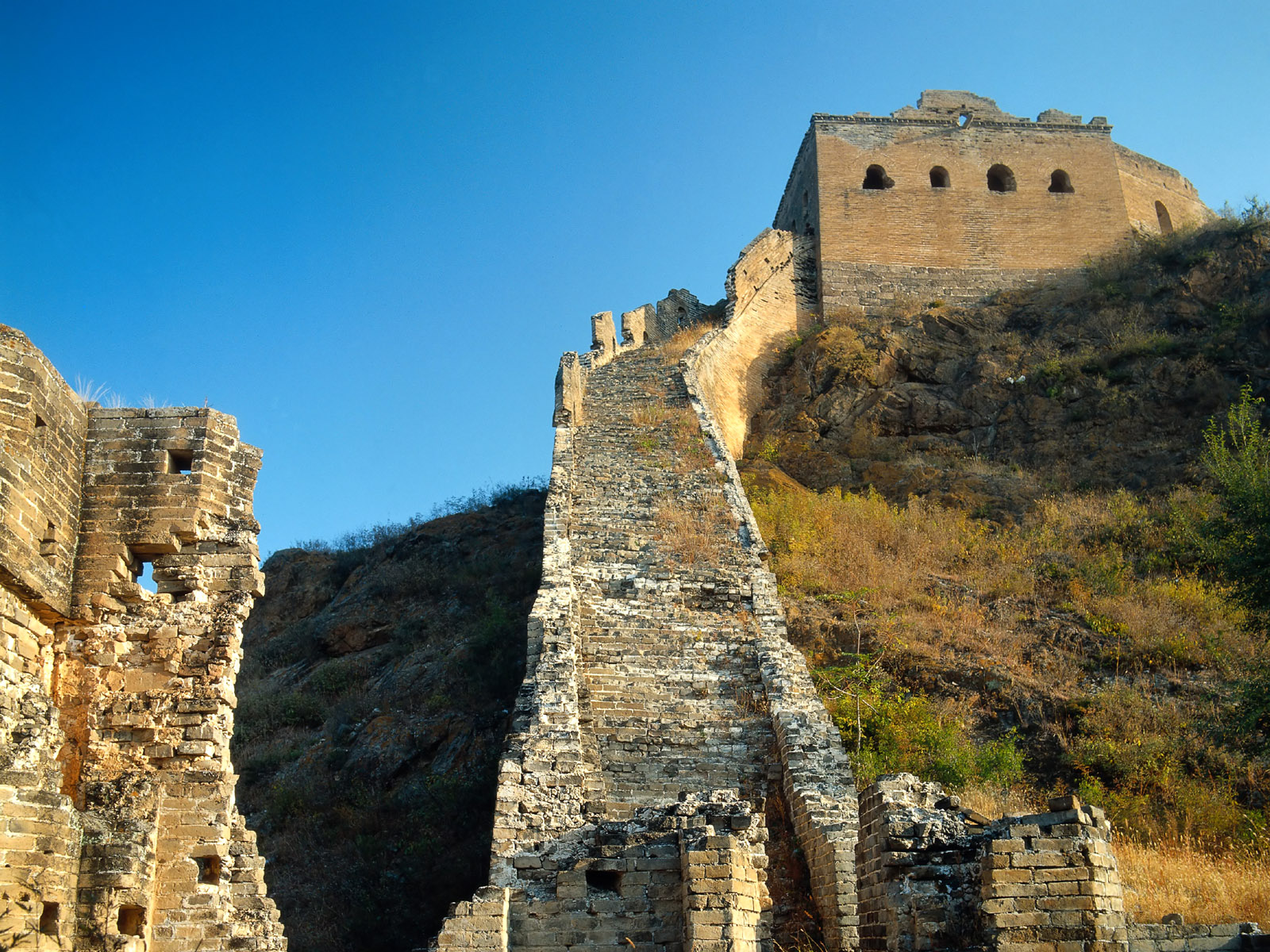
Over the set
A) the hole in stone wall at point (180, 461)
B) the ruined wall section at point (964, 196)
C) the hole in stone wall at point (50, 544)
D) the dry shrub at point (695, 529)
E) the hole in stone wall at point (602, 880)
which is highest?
the ruined wall section at point (964, 196)

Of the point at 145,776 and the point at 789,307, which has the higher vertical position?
the point at 789,307

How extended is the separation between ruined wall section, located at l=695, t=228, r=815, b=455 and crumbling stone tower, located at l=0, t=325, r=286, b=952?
16.3 m

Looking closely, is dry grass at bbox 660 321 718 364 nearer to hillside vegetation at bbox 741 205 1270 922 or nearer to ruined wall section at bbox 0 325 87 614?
hillside vegetation at bbox 741 205 1270 922

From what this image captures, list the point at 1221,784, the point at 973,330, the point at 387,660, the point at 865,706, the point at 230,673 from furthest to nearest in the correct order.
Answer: the point at 973,330 < the point at 387,660 < the point at 865,706 < the point at 1221,784 < the point at 230,673

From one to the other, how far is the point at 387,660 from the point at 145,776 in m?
13.4

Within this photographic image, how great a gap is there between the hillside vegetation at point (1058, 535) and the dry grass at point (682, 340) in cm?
222

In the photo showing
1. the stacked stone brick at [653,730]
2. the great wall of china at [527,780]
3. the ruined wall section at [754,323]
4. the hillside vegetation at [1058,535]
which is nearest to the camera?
the great wall of china at [527,780]

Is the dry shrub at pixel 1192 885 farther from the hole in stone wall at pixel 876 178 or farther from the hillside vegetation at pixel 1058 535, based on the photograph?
the hole in stone wall at pixel 876 178

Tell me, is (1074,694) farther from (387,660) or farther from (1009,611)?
(387,660)

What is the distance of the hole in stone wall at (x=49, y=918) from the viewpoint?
672 centimetres

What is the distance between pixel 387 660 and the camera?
69.2ft

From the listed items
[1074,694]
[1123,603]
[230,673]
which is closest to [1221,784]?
[1074,694]

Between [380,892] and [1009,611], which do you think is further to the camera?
[1009,611]

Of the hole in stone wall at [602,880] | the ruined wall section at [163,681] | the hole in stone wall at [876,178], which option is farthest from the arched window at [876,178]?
the hole in stone wall at [602,880]
